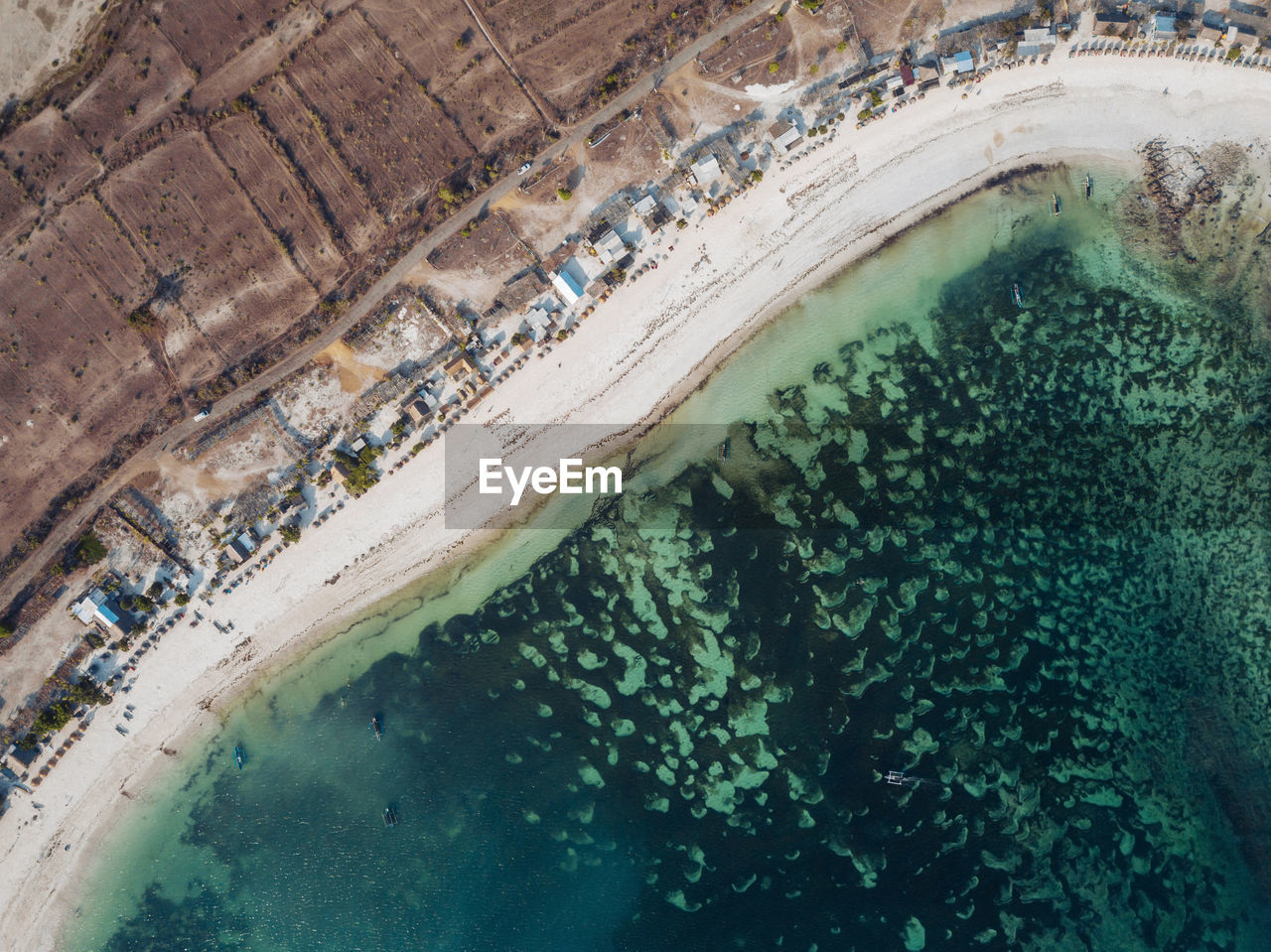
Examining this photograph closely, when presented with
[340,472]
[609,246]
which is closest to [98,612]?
[340,472]

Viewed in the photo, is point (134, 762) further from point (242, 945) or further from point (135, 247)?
point (135, 247)

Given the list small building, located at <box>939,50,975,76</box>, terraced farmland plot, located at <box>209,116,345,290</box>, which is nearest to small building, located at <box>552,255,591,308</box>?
terraced farmland plot, located at <box>209,116,345,290</box>

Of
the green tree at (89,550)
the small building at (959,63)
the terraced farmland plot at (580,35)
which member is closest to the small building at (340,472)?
the green tree at (89,550)

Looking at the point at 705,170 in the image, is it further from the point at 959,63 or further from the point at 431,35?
the point at 431,35

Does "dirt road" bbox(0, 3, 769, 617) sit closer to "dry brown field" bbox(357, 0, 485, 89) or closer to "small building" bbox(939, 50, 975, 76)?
"dry brown field" bbox(357, 0, 485, 89)

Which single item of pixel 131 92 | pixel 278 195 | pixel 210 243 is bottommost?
pixel 210 243

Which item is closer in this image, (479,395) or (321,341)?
(479,395)
